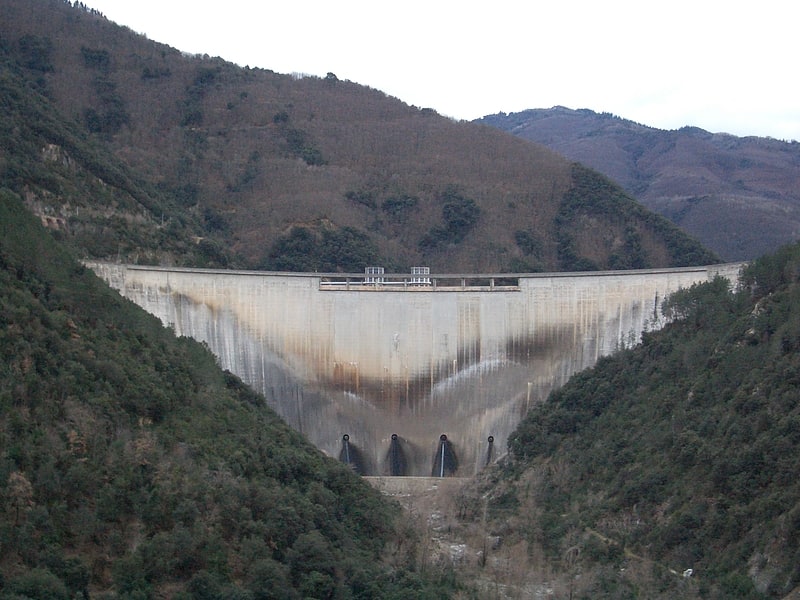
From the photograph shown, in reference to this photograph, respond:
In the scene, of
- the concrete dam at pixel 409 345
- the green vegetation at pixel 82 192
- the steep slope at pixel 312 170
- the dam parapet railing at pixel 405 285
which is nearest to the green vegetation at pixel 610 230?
the steep slope at pixel 312 170

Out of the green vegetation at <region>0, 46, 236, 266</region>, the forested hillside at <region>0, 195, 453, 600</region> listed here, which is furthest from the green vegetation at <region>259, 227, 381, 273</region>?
the forested hillside at <region>0, 195, 453, 600</region>

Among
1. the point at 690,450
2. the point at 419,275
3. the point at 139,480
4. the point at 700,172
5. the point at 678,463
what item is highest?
the point at 700,172

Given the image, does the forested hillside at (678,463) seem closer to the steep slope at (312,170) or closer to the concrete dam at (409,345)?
the concrete dam at (409,345)

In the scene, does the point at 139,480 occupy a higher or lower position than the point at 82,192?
lower

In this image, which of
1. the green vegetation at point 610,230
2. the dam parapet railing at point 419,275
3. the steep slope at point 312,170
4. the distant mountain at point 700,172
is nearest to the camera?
the dam parapet railing at point 419,275

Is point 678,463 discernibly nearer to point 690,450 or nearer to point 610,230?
point 690,450

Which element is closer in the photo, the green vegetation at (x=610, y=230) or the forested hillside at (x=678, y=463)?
the forested hillside at (x=678, y=463)

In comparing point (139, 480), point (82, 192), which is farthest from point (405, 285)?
point (139, 480)

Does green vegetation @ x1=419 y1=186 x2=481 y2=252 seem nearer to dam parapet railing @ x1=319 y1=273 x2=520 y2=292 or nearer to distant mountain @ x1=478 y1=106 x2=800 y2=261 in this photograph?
dam parapet railing @ x1=319 y1=273 x2=520 y2=292
